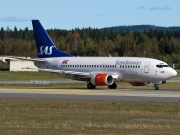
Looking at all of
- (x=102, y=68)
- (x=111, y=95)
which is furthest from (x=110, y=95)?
(x=102, y=68)

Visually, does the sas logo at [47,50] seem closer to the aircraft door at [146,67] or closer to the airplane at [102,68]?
the airplane at [102,68]

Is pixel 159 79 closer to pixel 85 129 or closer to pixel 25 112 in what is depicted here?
pixel 25 112

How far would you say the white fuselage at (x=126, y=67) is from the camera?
60250mm

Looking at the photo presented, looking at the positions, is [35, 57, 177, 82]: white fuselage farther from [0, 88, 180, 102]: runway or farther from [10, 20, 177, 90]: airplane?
[0, 88, 180, 102]: runway

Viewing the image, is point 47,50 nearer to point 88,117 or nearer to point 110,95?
point 110,95

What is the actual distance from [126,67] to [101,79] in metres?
2.56

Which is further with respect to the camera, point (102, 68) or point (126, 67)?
point (102, 68)

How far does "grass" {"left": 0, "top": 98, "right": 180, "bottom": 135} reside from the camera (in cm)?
2480

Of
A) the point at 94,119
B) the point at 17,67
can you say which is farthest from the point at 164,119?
the point at 17,67

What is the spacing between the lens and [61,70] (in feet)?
217

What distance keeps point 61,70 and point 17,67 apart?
60.4 m

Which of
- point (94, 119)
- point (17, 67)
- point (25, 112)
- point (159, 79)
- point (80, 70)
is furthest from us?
point (17, 67)

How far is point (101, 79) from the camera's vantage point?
61188 millimetres

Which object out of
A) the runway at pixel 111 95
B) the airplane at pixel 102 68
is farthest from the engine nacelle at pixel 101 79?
the runway at pixel 111 95
